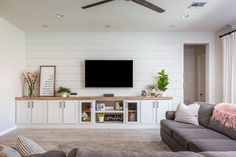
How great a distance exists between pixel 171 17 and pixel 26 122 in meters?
4.55

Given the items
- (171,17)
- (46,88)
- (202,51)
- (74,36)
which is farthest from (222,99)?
(46,88)

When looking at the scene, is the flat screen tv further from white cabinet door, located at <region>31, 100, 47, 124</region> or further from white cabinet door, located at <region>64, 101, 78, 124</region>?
white cabinet door, located at <region>31, 100, 47, 124</region>

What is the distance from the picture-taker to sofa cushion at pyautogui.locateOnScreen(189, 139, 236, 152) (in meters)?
2.43

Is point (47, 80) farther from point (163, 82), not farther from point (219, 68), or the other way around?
point (219, 68)

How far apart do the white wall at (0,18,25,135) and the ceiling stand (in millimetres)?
284

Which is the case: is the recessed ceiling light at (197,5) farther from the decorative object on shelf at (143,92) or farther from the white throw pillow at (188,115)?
the decorative object on shelf at (143,92)

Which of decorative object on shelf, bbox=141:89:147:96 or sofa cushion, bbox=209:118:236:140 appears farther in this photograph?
decorative object on shelf, bbox=141:89:147:96

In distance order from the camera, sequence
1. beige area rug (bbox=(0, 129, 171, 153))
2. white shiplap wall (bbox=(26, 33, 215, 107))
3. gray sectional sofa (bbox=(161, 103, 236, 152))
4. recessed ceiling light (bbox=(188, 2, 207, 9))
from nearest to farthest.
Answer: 1. gray sectional sofa (bbox=(161, 103, 236, 152))
2. recessed ceiling light (bbox=(188, 2, 207, 9))
3. beige area rug (bbox=(0, 129, 171, 153))
4. white shiplap wall (bbox=(26, 33, 215, 107))

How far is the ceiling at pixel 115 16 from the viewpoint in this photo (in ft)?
12.6

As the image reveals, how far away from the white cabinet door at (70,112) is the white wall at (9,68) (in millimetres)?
1347

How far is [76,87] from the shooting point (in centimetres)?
590

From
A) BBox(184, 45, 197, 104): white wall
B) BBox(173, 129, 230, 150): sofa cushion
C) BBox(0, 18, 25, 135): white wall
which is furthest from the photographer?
BBox(184, 45, 197, 104): white wall

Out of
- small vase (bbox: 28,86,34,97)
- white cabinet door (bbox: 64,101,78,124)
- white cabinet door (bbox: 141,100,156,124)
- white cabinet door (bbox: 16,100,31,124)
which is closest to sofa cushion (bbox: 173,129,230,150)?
white cabinet door (bbox: 141,100,156,124)

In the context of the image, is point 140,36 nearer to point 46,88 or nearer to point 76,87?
point 76,87
